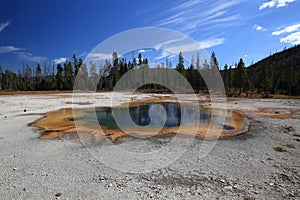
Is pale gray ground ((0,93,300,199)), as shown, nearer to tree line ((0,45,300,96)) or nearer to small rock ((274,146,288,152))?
small rock ((274,146,288,152))

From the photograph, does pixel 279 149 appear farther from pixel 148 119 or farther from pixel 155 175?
pixel 148 119

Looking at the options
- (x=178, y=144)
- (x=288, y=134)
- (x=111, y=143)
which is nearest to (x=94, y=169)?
(x=111, y=143)

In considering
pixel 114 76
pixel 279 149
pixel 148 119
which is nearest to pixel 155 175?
pixel 279 149

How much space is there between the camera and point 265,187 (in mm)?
5492

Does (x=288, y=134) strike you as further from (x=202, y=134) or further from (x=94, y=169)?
(x=94, y=169)

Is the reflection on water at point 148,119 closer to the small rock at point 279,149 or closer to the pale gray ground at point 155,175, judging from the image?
the small rock at point 279,149

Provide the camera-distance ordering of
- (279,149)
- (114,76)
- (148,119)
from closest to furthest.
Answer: (279,149) → (148,119) → (114,76)

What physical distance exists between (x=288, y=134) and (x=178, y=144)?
792cm

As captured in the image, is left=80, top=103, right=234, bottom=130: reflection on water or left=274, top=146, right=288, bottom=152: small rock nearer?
left=274, top=146, right=288, bottom=152: small rock

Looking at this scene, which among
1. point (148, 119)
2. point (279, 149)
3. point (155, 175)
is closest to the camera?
point (155, 175)

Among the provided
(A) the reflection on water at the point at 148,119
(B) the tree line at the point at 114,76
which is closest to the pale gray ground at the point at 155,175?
(A) the reflection on water at the point at 148,119

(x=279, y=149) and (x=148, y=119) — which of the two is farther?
(x=148, y=119)

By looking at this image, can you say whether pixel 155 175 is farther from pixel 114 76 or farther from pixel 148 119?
pixel 114 76

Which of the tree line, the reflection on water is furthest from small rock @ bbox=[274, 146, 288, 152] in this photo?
the tree line
